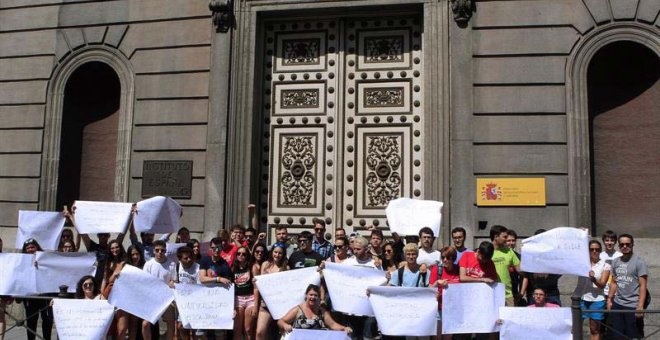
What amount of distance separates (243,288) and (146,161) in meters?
6.35

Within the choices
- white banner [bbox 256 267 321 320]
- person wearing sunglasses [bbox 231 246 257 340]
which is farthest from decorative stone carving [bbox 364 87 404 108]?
white banner [bbox 256 267 321 320]

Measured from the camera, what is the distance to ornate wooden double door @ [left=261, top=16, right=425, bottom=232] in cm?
1431

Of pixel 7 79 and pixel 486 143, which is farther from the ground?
pixel 7 79

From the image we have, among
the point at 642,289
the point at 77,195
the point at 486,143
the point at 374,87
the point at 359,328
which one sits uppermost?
the point at 374,87

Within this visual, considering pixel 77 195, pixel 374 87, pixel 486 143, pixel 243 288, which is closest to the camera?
pixel 243 288

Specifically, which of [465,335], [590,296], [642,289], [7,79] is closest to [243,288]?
[465,335]

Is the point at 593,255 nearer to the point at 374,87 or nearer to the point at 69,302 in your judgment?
the point at 374,87

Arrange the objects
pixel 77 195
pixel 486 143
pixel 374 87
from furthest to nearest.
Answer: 1. pixel 77 195
2. pixel 374 87
3. pixel 486 143

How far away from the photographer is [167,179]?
1459 centimetres

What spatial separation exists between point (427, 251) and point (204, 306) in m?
3.31

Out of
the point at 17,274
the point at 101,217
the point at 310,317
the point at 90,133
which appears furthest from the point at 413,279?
the point at 90,133

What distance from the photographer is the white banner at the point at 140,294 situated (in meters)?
9.09

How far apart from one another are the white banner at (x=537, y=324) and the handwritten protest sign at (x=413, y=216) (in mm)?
2541

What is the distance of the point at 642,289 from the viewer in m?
9.22
